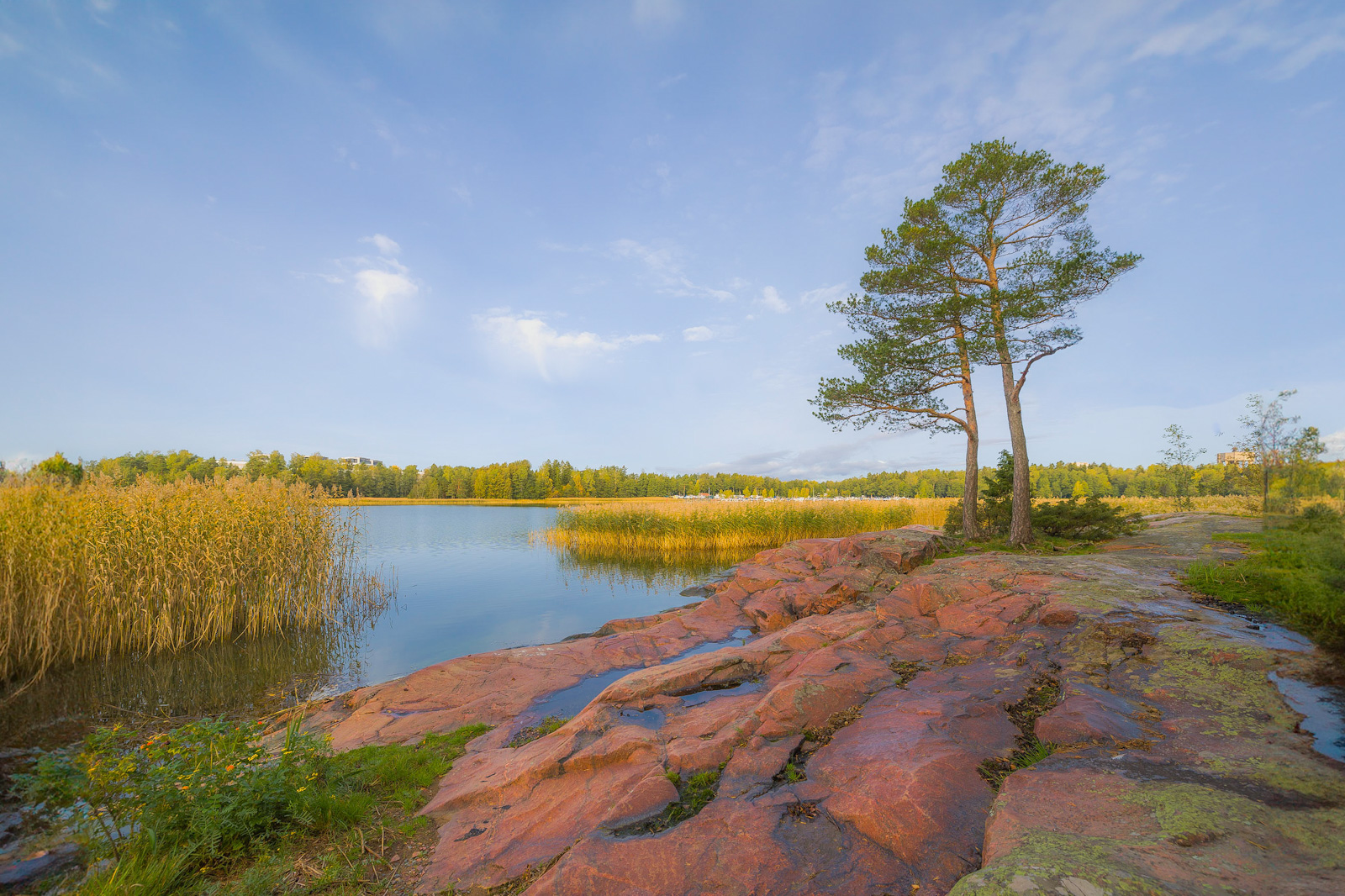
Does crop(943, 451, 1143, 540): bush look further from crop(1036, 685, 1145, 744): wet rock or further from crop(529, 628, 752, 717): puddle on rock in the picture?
crop(1036, 685, 1145, 744): wet rock

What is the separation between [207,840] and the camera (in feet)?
11.5

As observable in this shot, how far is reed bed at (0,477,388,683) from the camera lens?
891 cm

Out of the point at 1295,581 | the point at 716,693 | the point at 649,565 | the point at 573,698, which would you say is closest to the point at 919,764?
the point at 716,693

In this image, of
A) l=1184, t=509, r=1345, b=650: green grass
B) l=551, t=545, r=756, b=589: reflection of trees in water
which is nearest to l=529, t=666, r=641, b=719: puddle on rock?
l=1184, t=509, r=1345, b=650: green grass

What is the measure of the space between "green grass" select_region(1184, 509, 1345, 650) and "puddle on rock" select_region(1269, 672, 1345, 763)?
82 cm

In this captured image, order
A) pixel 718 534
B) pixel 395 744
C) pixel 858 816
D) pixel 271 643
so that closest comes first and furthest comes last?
pixel 858 816 → pixel 395 744 → pixel 271 643 → pixel 718 534

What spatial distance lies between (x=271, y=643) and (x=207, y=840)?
918 centimetres

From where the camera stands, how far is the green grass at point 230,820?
3359 mm

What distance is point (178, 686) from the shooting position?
864 cm

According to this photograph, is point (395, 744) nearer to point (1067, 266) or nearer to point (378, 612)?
point (378, 612)

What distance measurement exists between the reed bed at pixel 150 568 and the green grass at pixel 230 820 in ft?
23.9

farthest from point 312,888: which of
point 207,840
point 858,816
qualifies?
point 858,816

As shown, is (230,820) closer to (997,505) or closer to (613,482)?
(997,505)

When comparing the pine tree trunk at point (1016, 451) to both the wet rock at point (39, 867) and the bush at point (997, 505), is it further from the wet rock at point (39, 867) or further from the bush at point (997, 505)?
the wet rock at point (39, 867)
